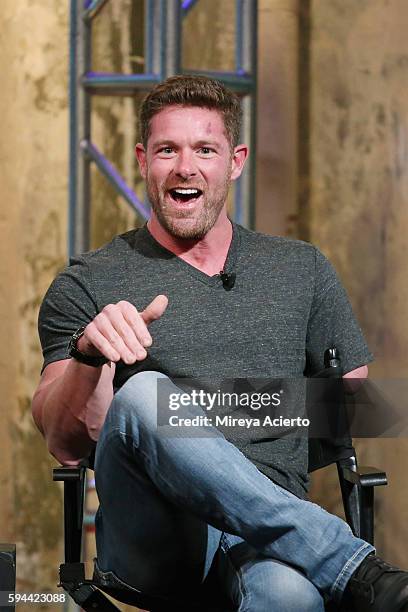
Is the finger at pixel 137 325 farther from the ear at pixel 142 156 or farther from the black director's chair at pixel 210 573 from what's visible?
the ear at pixel 142 156

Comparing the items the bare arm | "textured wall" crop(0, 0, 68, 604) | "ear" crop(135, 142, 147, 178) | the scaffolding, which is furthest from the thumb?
"textured wall" crop(0, 0, 68, 604)

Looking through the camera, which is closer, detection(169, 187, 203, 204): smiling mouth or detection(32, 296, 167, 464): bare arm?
detection(32, 296, 167, 464): bare arm

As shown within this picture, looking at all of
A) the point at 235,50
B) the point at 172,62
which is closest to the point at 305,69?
the point at 235,50

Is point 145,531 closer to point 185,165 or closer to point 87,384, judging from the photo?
point 87,384

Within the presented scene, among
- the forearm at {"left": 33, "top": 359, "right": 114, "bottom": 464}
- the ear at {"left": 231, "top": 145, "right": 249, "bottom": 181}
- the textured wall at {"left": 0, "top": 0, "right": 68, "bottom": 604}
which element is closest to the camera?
the forearm at {"left": 33, "top": 359, "right": 114, "bottom": 464}

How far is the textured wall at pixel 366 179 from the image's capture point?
3.29m

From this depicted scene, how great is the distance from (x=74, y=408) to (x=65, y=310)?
222 mm

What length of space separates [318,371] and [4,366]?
4.24ft

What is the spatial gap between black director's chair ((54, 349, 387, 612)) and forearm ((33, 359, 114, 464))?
0.05 metres

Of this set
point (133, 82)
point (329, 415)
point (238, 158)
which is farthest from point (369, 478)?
point (133, 82)

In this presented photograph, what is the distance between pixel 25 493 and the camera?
310 cm

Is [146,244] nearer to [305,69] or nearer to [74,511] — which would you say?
[74,511]

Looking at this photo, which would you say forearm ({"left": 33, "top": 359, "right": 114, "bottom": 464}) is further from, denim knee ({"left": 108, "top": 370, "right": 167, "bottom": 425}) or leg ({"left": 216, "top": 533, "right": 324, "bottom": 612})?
leg ({"left": 216, "top": 533, "right": 324, "bottom": 612})

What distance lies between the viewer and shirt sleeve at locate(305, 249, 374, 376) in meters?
2.04
